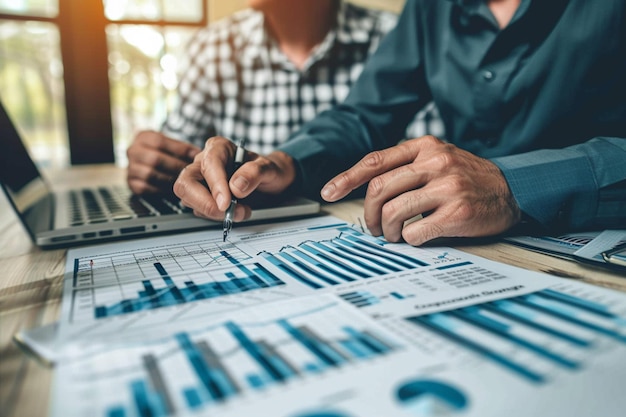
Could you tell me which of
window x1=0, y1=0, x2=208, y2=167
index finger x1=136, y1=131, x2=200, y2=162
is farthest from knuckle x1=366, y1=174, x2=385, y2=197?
window x1=0, y1=0, x2=208, y2=167

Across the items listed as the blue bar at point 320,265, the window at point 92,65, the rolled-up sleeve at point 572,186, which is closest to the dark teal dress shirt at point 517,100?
the rolled-up sleeve at point 572,186

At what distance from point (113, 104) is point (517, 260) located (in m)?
1.79

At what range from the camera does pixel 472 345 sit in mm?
282

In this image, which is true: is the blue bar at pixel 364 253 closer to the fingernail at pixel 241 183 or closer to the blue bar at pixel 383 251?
the blue bar at pixel 383 251

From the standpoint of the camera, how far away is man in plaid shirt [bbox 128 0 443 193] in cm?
134

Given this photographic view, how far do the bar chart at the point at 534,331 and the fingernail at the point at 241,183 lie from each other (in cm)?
32

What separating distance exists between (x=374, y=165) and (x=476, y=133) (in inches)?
15.9

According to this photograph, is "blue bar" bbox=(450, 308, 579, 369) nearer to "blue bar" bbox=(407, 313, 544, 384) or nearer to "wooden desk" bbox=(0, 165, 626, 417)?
"blue bar" bbox=(407, 313, 544, 384)

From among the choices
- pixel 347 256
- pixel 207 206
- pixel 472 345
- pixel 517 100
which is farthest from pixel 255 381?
pixel 517 100

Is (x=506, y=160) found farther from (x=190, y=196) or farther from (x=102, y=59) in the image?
(x=102, y=59)

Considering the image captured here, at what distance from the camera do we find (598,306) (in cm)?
34

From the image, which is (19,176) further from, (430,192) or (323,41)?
(323,41)

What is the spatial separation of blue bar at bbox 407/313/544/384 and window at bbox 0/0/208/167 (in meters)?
1.67

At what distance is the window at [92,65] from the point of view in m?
1.72
